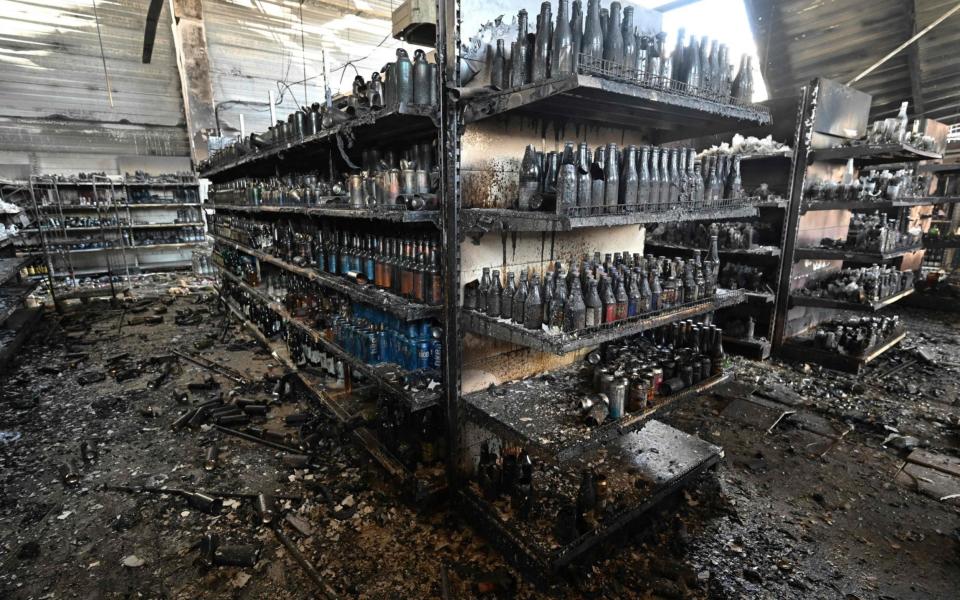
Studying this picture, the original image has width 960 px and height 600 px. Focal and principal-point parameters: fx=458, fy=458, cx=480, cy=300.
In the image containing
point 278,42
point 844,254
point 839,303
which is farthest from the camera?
point 278,42

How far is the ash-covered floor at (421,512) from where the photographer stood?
2.21 metres

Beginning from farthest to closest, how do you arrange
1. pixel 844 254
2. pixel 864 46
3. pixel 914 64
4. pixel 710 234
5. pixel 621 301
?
pixel 914 64 < pixel 864 46 < pixel 710 234 < pixel 844 254 < pixel 621 301

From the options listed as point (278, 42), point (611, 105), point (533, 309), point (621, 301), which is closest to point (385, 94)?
point (611, 105)

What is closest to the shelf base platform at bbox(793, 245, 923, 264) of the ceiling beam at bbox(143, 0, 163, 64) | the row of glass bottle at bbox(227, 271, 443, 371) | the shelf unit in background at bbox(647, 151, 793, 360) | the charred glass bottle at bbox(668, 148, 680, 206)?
the shelf unit in background at bbox(647, 151, 793, 360)

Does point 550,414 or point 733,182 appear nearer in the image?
point 550,414

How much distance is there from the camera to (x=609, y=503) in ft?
8.33

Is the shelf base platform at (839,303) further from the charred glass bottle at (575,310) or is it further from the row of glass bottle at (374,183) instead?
the row of glass bottle at (374,183)

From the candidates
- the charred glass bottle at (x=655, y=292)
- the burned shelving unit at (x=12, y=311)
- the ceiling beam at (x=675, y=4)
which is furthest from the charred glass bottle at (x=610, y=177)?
the ceiling beam at (x=675, y=4)

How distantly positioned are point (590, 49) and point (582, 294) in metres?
1.26

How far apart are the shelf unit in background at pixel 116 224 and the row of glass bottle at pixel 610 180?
9564mm

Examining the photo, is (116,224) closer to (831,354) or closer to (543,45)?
(543,45)

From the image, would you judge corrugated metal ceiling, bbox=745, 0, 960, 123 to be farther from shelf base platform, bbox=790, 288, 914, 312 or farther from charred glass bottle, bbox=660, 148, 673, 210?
charred glass bottle, bbox=660, 148, 673, 210

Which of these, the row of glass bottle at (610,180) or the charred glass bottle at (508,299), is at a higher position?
the row of glass bottle at (610,180)

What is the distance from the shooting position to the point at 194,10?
8430mm
